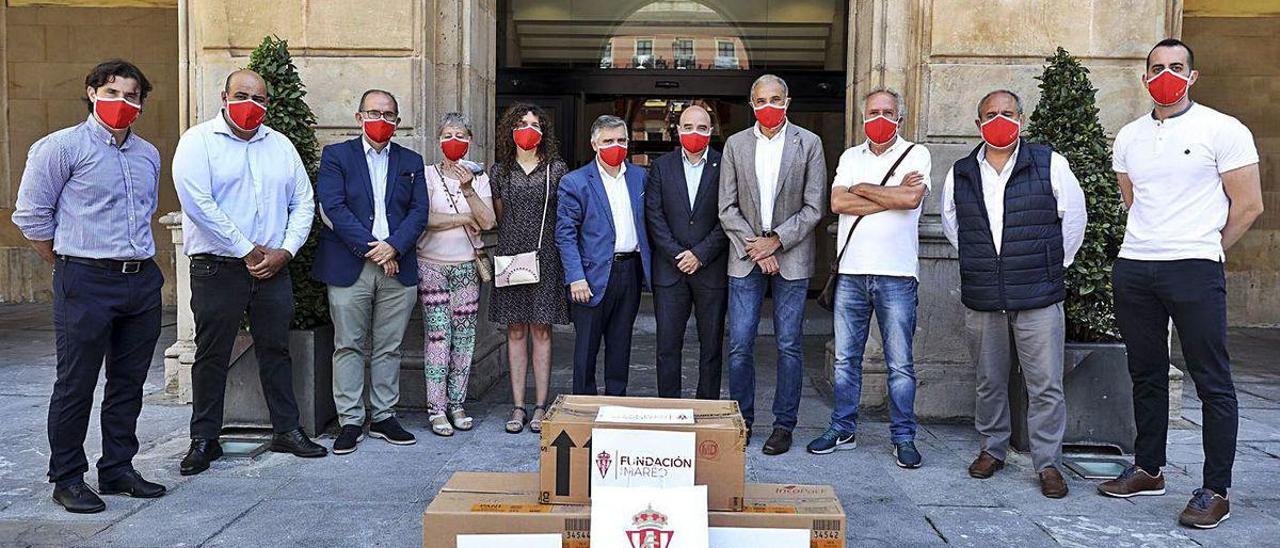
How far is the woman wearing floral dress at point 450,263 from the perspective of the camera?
19.3 feet

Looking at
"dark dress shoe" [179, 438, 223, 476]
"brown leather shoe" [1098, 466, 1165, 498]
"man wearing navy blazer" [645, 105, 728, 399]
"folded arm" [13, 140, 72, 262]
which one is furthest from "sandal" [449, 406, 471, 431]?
"brown leather shoe" [1098, 466, 1165, 498]

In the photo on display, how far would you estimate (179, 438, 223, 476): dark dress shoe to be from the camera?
508 centimetres

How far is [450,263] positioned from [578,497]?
9.39 feet

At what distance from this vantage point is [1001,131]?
513 cm

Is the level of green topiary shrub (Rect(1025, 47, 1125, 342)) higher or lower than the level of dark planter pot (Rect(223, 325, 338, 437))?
higher

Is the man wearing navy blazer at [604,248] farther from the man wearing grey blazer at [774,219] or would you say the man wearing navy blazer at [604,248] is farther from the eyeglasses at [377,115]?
the eyeglasses at [377,115]

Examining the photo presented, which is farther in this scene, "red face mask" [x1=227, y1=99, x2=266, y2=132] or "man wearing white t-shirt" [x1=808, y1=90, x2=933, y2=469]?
"man wearing white t-shirt" [x1=808, y1=90, x2=933, y2=469]

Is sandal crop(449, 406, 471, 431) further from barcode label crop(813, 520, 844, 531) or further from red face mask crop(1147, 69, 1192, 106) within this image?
red face mask crop(1147, 69, 1192, 106)

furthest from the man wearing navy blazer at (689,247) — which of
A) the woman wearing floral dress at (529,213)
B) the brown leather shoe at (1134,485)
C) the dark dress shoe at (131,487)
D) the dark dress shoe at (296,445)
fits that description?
the dark dress shoe at (131,487)

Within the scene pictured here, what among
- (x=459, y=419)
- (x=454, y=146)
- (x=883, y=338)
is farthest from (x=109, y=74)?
(x=883, y=338)

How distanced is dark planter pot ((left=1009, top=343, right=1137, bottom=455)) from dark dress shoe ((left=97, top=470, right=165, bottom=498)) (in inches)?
171

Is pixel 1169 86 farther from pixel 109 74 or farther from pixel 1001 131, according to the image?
pixel 109 74

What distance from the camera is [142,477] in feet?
16.0

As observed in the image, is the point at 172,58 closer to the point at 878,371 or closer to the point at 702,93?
the point at 702,93
